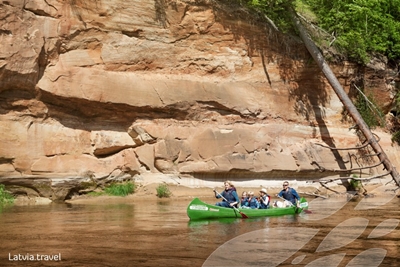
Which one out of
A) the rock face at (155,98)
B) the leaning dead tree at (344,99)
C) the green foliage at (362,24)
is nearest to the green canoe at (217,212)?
the rock face at (155,98)

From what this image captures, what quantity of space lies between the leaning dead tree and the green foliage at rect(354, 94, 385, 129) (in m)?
3.20

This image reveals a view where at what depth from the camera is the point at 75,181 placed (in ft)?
71.0

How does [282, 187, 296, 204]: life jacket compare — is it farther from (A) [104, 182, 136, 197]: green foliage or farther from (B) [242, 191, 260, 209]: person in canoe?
(A) [104, 182, 136, 197]: green foliage

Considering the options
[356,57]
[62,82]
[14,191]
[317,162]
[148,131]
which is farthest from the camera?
[356,57]

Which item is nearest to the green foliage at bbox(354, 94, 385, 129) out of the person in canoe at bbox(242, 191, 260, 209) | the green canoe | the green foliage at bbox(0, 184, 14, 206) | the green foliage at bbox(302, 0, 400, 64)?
the green foliage at bbox(302, 0, 400, 64)

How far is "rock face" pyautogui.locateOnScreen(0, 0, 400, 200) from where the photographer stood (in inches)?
848

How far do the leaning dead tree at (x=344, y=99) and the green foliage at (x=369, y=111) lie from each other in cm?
320

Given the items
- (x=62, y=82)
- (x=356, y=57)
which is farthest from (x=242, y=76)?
(x=62, y=82)

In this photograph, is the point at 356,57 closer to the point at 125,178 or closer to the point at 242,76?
the point at 242,76

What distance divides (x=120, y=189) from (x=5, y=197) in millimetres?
4215

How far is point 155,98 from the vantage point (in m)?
23.8

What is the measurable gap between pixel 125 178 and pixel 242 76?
22.5 ft

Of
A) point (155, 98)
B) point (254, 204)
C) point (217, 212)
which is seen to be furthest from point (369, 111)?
point (217, 212)

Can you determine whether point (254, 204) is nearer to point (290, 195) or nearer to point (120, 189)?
point (290, 195)
